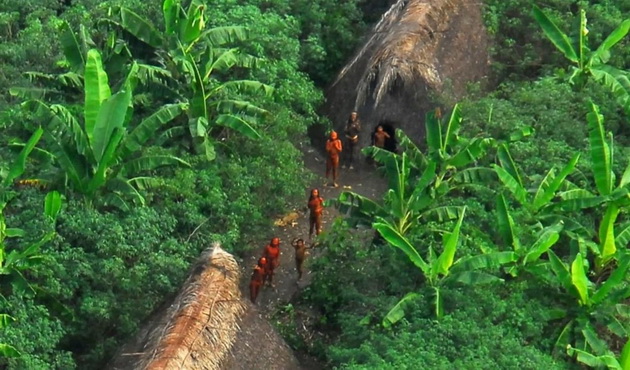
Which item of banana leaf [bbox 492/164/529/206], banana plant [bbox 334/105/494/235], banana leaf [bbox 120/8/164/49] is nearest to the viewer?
banana leaf [bbox 492/164/529/206]

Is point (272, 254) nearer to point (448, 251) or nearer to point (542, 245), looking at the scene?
point (448, 251)

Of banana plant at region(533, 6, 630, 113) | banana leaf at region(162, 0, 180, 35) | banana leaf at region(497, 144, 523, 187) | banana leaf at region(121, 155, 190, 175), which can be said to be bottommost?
banana leaf at region(121, 155, 190, 175)

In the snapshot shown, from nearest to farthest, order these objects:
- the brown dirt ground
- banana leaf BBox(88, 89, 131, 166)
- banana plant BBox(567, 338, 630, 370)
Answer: banana plant BBox(567, 338, 630, 370), the brown dirt ground, banana leaf BBox(88, 89, 131, 166)

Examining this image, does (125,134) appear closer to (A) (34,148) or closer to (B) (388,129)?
(A) (34,148)

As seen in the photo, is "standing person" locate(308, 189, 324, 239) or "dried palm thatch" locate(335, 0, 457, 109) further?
"dried palm thatch" locate(335, 0, 457, 109)

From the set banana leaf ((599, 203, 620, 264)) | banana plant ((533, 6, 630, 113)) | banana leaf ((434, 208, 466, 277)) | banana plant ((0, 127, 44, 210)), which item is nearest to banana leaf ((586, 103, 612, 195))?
banana leaf ((599, 203, 620, 264))

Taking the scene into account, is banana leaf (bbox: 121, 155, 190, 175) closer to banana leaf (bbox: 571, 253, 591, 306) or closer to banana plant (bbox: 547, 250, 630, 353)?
banana plant (bbox: 547, 250, 630, 353)

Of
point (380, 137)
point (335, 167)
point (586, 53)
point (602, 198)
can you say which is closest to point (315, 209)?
point (335, 167)

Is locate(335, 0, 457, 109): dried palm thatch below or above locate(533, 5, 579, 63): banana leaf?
below
